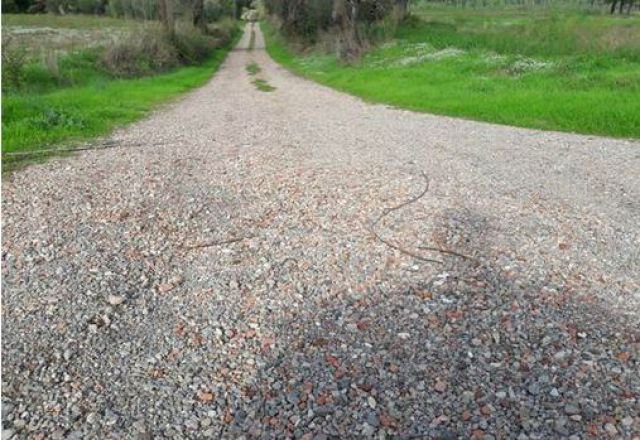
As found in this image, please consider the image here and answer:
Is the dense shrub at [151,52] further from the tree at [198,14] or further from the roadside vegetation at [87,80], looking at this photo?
the tree at [198,14]

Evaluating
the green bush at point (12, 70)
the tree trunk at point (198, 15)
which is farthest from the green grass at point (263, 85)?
the tree trunk at point (198, 15)

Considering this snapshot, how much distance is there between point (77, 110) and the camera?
43.4 feet

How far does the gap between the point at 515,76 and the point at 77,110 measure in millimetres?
13161

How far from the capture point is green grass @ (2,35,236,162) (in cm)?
1038

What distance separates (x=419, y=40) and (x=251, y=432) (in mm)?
27902

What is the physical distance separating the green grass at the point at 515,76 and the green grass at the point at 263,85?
241cm

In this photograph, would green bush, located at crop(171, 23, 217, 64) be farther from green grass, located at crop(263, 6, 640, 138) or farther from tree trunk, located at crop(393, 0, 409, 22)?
tree trunk, located at crop(393, 0, 409, 22)

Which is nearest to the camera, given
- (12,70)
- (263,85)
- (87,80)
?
(12,70)

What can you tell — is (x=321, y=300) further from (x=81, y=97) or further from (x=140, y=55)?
(x=140, y=55)

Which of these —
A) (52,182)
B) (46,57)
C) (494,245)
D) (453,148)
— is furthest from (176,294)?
(46,57)

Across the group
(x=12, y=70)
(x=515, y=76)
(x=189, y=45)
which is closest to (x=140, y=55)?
(x=189, y=45)

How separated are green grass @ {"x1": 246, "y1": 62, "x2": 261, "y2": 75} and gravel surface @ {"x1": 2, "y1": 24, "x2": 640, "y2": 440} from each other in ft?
69.7

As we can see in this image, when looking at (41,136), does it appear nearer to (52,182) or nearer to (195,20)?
(52,182)

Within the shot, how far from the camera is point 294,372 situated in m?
3.79
